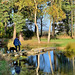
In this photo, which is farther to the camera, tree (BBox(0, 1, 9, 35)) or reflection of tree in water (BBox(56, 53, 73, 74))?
tree (BBox(0, 1, 9, 35))

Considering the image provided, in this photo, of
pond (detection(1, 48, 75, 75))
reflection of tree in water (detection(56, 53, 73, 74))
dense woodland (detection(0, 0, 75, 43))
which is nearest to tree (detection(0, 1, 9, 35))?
dense woodland (detection(0, 0, 75, 43))

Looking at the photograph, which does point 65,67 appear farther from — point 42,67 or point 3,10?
point 3,10

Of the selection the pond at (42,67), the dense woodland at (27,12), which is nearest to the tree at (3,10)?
the dense woodland at (27,12)

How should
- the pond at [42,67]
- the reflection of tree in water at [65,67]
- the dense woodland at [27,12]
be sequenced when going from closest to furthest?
the pond at [42,67]
the reflection of tree in water at [65,67]
the dense woodland at [27,12]

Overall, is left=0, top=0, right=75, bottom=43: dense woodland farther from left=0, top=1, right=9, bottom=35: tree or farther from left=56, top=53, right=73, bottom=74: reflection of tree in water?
left=56, top=53, right=73, bottom=74: reflection of tree in water

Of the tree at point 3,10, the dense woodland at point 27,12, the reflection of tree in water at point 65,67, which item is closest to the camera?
the reflection of tree in water at point 65,67

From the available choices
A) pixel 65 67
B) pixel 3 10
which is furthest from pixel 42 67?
pixel 3 10

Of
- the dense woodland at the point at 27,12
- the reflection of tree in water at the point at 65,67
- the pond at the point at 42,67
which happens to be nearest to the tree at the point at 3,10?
the dense woodland at the point at 27,12

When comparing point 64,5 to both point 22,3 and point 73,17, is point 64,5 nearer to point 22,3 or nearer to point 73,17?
point 73,17

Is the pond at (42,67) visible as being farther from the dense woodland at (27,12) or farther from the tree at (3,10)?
the tree at (3,10)

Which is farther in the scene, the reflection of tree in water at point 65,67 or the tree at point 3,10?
the tree at point 3,10

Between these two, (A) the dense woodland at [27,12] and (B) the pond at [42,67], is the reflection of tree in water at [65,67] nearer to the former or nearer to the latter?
(B) the pond at [42,67]

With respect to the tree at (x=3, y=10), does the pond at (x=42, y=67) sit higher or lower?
lower

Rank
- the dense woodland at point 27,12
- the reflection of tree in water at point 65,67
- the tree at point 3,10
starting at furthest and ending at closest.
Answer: the tree at point 3,10 → the dense woodland at point 27,12 → the reflection of tree in water at point 65,67
